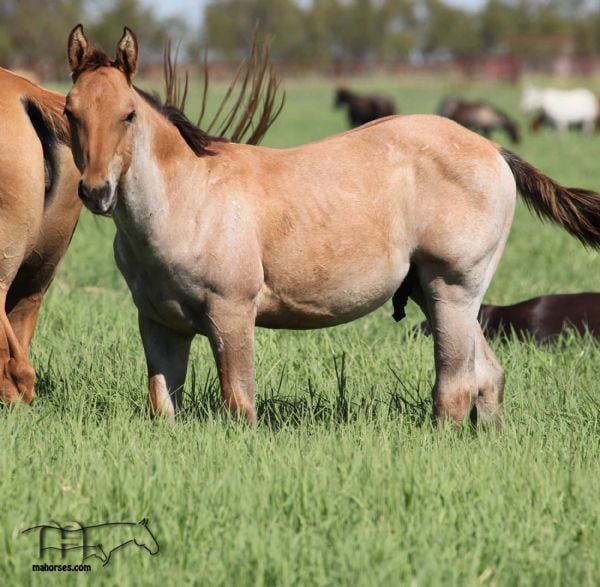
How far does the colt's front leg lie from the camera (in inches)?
196

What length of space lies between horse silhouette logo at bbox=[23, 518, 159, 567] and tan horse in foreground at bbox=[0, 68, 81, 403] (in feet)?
5.37

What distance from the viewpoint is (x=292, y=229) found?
488 centimetres

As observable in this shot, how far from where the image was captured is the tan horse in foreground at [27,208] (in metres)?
5.21

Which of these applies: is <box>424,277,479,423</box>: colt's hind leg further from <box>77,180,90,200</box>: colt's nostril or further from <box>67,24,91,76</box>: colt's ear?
<box>67,24,91,76</box>: colt's ear

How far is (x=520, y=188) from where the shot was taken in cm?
561

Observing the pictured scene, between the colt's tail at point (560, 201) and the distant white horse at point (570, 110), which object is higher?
the distant white horse at point (570, 110)

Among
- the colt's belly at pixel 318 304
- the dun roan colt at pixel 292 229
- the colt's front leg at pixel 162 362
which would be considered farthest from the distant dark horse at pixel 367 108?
the colt's front leg at pixel 162 362

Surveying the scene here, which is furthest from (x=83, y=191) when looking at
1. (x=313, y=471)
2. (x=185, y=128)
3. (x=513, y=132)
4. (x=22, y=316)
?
(x=513, y=132)

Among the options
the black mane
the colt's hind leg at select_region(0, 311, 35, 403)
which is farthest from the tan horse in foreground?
the black mane

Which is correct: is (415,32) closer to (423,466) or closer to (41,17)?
(41,17)

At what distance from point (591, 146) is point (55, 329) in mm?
26344

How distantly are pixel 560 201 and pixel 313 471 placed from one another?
2.23 meters

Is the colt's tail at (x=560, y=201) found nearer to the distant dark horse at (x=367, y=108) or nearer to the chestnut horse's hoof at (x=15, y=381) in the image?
the chestnut horse's hoof at (x=15, y=381)

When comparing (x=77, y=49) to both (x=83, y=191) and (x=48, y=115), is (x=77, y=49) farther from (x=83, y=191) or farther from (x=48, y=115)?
(x=48, y=115)
